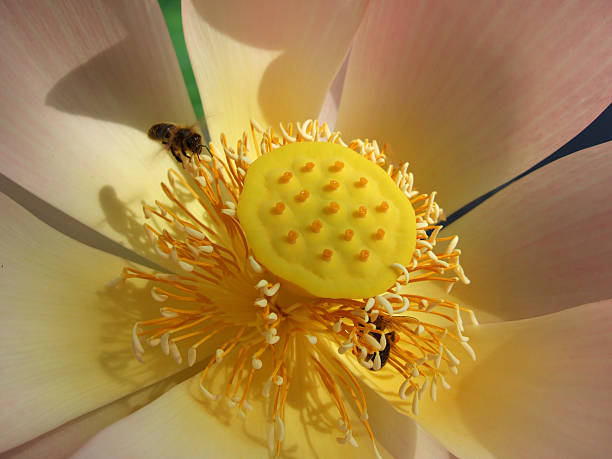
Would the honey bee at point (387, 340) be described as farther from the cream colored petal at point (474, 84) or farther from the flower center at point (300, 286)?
the cream colored petal at point (474, 84)

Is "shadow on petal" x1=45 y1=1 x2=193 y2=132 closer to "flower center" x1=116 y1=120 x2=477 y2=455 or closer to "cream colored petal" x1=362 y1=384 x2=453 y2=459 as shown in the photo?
"flower center" x1=116 y1=120 x2=477 y2=455

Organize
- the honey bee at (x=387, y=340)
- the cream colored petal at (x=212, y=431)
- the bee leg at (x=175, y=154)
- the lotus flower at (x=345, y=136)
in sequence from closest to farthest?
the cream colored petal at (x=212, y=431), the lotus flower at (x=345, y=136), the honey bee at (x=387, y=340), the bee leg at (x=175, y=154)

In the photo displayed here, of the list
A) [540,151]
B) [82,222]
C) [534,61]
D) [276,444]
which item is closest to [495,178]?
[540,151]

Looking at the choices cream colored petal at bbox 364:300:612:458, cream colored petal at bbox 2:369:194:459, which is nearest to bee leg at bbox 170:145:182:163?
cream colored petal at bbox 2:369:194:459

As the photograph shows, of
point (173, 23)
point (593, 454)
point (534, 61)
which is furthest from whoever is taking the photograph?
point (173, 23)

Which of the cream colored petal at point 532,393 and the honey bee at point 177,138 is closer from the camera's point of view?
the cream colored petal at point 532,393

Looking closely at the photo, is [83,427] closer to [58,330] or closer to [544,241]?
[58,330]

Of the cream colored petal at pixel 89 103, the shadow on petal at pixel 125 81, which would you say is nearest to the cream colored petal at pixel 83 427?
the cream colored petal at pixel 89 103

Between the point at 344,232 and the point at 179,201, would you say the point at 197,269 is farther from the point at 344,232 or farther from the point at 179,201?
the point at 344,232
